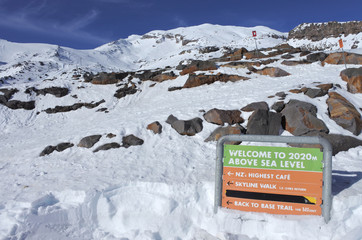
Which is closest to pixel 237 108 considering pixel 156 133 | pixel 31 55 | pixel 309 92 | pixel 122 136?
pixel 309 92

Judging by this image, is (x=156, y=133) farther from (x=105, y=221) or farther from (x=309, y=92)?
(x=309, y=92)

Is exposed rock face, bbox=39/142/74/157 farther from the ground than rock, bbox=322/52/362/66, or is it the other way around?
rock, bbox=322/52/362/66

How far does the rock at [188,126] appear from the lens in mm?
8195

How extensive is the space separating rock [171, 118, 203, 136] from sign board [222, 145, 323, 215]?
440 centimetres

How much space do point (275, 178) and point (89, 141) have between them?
734cm

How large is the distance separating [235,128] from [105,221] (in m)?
5.22

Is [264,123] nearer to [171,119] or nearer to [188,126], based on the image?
[188,126]

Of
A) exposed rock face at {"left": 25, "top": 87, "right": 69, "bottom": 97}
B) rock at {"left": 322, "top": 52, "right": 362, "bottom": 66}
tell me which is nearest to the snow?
rock at {"left": 322, "top": 52, "right": 362, "bottom": 66}

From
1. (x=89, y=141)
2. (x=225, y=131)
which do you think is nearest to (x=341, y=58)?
(x=225, y=131)

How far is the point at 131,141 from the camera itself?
26.9 feet

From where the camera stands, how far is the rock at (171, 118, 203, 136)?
8195mm

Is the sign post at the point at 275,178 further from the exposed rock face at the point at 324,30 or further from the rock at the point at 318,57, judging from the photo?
the exposed rock face at the point at 324,30

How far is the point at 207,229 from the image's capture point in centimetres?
387

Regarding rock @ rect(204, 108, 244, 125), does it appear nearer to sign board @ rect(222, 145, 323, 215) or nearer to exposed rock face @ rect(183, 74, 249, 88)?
sign board @ rect(222, 145, 323, 215)
